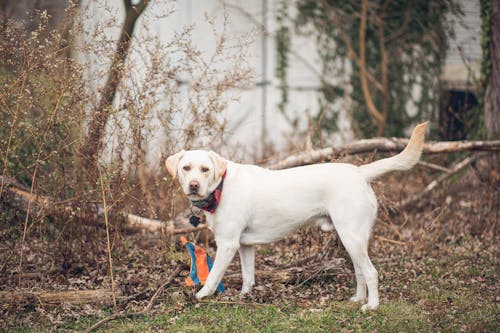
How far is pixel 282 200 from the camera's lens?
531 centimetres

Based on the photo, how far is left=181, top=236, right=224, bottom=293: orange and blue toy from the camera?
5586mm

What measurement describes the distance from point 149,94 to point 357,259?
7.76 feet

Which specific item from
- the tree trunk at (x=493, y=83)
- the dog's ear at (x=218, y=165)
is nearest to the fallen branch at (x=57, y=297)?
the dog's ear at (x=218, y=165)

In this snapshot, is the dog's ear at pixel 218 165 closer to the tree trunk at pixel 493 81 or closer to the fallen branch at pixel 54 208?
the fallen branch at pixel 54 208

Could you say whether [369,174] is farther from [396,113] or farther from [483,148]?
[396,113]

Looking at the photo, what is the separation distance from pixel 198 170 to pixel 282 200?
755 millimetres

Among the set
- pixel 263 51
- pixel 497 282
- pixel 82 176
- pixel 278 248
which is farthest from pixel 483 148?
pixel 263 51

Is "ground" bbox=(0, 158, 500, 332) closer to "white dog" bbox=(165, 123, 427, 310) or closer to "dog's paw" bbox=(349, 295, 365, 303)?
"dog's paw" bbox=(349, 295, 365, 303)

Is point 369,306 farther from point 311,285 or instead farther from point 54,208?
point 54,208

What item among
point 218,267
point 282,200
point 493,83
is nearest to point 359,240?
point 282,200

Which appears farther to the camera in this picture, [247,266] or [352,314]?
[247,266]

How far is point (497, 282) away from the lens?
6152 mm

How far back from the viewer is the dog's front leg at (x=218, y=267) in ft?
17.2

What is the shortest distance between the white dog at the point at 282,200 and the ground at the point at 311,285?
337 millimetres
